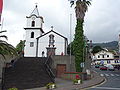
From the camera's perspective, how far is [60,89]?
57.8 feet

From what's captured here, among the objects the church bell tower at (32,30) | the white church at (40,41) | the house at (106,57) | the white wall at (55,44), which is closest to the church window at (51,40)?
the white church at (40,41)

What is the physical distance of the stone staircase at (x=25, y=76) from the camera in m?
19.3

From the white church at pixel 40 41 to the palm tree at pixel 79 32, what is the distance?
14420 millimetres

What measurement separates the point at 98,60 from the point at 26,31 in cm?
6872

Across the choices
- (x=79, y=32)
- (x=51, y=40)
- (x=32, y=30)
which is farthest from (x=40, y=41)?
(x=79, y=32)

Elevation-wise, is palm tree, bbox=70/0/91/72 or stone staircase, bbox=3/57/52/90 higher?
palm tree, bbox=70/0/91/72

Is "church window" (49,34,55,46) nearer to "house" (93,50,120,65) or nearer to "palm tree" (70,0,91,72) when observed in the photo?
"palm tree" (70,0,91,72)

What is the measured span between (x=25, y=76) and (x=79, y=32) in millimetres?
12311

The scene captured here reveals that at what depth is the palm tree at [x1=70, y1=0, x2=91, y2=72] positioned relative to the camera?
29578 mm

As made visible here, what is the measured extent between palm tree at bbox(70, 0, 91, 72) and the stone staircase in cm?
627

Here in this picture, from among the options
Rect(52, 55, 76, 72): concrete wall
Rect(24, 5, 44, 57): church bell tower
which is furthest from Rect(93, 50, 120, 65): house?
Rect(52, 55, 76, 72): concrete wall

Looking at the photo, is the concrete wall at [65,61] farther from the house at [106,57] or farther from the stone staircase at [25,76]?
the house at [106,57]

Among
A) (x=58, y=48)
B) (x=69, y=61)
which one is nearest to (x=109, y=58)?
(x=58, y=48)

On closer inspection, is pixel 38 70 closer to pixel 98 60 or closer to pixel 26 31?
pixel 26 31
